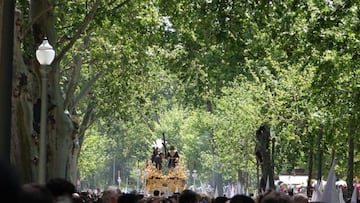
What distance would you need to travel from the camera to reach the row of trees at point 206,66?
68.1 feet

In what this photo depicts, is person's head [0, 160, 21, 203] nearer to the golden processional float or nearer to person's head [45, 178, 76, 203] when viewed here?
person's head [45, 178, 76, 203]

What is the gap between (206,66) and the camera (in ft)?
110

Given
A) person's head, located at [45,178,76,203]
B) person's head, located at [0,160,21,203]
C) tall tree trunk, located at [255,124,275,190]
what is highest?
tall tree trunk, located at [255,124,275,190]

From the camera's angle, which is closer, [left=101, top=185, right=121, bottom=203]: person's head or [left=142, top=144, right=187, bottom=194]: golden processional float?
[left=101, top=185, right=121, bottom=203]: person's head

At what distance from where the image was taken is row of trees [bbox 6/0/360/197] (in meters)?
20.8

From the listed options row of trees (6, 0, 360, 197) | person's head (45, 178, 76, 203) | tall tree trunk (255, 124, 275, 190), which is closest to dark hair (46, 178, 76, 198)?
person's head (45, 178, 76, 203)

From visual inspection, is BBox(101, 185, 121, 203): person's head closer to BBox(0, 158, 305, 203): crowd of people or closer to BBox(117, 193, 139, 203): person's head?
BBox(0, 158, 305, 203): crowd of people

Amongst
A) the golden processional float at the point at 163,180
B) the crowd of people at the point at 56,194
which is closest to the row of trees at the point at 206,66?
the crowd of people at the point at 56,194

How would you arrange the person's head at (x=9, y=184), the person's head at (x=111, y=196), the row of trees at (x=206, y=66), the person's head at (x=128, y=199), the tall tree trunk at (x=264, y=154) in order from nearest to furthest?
the person's head at (x=9, y=184) → the person's head at (x=128, y=199) → the person's head at (x=111, y=196) → the row of trees at (x=206, y=66) → the tall tree trunk at (x=264, y=154)

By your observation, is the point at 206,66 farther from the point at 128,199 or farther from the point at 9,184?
the point at 9,184

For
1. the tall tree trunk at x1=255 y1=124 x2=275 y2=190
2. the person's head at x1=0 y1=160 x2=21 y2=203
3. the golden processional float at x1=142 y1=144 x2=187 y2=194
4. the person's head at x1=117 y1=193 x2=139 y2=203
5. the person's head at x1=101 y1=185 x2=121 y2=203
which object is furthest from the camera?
the golden processional float at x1=142 y1=144 x2=187 y2=194

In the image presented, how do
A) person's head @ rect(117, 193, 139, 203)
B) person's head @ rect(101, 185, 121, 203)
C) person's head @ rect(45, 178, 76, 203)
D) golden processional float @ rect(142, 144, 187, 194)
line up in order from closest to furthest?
person's head @ rect(45, 178, 76, 203), person's head @ rect(117, 193, 139, 203), person's head @ rect(101, 185, 121, 203), golden processional float @ rect(142, 144, 187, 194)

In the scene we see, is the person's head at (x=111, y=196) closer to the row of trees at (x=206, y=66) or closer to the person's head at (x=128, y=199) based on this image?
the person's head at (x=128, y=199)

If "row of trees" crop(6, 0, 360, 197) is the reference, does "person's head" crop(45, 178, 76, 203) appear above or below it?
below
